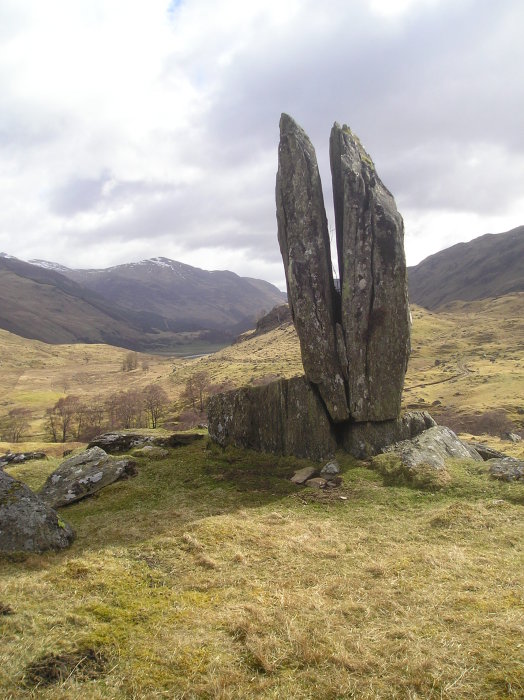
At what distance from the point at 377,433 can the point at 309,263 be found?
1219 cm

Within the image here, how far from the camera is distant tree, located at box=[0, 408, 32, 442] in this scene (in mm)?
94256

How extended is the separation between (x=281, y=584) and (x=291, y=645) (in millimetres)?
3134

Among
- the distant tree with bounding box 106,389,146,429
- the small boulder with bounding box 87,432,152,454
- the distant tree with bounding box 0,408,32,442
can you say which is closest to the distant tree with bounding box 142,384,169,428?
the distant tree with bounding box 106,389,146,429

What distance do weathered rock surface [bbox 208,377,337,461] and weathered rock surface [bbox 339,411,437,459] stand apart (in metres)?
1.14

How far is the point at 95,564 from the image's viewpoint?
13.5 m

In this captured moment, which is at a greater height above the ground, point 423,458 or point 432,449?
point 432,449

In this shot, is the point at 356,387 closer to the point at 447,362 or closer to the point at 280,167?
the point at 280,167

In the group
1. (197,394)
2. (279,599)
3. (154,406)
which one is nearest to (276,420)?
(279,599)

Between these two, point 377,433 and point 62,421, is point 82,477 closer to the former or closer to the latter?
point 377,433

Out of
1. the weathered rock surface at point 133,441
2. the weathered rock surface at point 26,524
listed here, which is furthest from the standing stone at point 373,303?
the weathered rock surface at point 26,524

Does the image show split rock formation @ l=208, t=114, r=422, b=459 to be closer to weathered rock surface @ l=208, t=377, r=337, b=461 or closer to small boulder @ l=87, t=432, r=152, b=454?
weathered rock surface @ l=208, t=377, r=337, b=461

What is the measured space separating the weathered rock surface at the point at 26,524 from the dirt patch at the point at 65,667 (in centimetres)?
707

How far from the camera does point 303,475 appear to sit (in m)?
23.5

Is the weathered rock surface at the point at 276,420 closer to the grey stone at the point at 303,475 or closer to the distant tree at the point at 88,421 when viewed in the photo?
the grey stone at the point at 303,475
